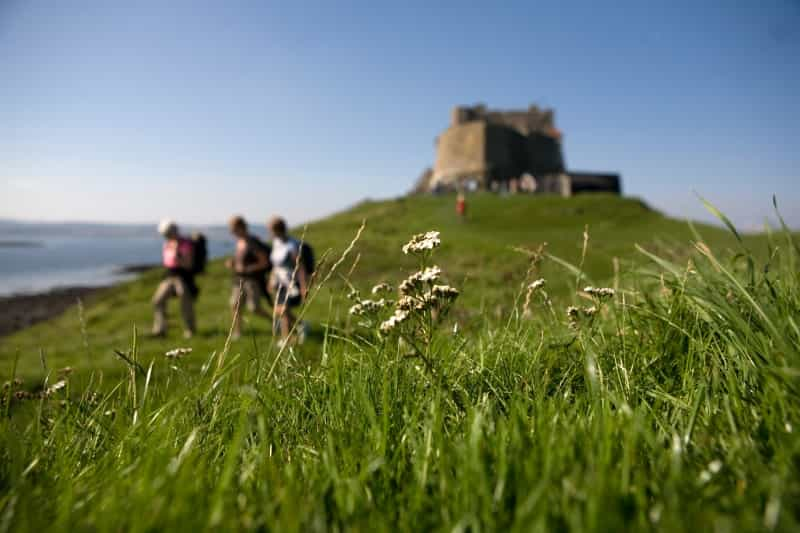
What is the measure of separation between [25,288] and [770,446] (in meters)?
55.8

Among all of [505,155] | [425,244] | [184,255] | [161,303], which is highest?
[505,155]

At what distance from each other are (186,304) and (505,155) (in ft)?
262

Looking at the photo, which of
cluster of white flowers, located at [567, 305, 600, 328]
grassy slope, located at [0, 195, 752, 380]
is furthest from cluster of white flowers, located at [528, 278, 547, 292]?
grassy slope, located at [0, 195, 752, 380]

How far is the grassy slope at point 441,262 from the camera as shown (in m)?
10.2

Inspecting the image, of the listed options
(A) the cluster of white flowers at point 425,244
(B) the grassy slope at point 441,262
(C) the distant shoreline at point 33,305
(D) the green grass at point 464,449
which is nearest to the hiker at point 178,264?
(B) the grassy slope at point 441,262

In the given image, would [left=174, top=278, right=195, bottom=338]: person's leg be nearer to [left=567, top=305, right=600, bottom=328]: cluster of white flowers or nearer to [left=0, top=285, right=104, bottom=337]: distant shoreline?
[left=567, top=305, right=600, bottom=328]: cluster of white flowers

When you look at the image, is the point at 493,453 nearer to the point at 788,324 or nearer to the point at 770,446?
the point at 770,446

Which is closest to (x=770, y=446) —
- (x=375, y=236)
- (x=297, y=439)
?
(x=297, y=439)

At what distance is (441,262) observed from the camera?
20.6 metres

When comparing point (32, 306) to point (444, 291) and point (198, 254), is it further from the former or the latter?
point (444, 291)

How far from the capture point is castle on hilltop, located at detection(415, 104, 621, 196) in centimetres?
7994

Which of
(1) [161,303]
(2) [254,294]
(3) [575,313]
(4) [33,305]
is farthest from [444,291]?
(4) [33,305]

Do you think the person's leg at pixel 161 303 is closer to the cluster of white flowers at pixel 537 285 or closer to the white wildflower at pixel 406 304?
the white wildflower at pixel 406 304

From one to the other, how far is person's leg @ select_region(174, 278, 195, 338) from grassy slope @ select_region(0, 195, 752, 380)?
0.42m
